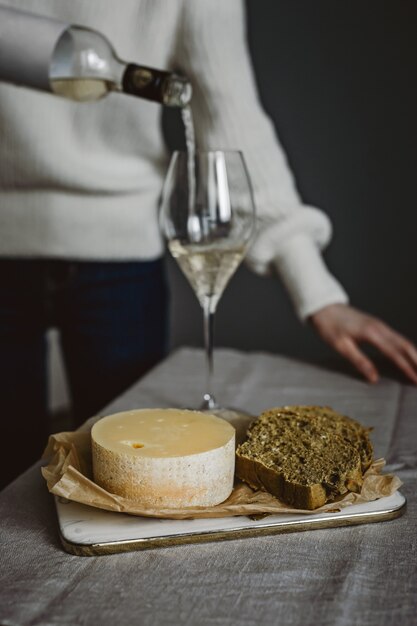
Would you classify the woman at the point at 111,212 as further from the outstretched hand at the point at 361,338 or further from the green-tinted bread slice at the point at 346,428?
the green-tinted bread slice at the point at 346,428

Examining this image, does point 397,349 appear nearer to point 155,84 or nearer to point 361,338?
point 361,338

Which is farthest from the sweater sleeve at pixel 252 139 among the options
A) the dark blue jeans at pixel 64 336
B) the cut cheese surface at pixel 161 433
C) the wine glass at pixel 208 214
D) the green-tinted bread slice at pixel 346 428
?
the cut cheese surface at pixel 161 433

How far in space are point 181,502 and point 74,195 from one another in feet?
2.39

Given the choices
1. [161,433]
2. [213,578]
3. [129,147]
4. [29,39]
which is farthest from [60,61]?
[213,578]

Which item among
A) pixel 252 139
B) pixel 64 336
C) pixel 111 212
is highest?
pixel 252 139

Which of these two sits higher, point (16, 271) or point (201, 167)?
point (201, 167)

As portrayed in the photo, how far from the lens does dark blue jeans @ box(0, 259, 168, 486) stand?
114 cm

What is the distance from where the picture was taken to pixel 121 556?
0.51 metres

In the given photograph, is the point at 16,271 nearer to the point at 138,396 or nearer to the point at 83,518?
the point at 138,396

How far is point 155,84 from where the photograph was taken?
80 cm

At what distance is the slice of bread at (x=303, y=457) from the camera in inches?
21.5

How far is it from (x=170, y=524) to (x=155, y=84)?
18.2 inches

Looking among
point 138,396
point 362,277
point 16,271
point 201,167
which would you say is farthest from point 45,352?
point 362,277

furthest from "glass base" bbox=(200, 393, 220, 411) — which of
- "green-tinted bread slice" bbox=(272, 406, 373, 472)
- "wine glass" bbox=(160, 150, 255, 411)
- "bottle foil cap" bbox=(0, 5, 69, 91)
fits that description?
"bottle foil cap" bbox=(0, 5, 69, 91)
